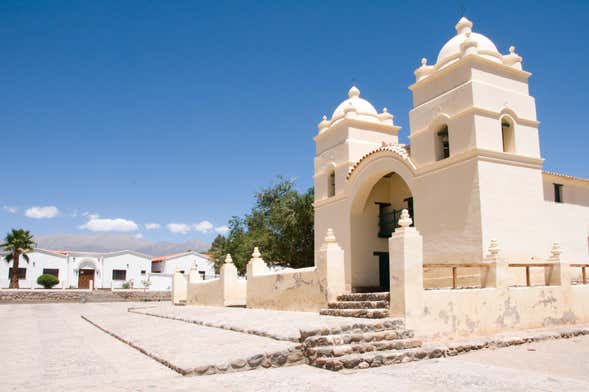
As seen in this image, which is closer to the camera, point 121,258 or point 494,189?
point 494,189

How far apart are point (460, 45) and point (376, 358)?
10.1m

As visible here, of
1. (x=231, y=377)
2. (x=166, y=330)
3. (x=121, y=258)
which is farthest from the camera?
(x=121, y=258)

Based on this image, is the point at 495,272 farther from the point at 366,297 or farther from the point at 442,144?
the point at 442,144

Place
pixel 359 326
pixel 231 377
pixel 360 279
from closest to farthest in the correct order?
pixel 231 377, pixel 359 326, pixel 360 279

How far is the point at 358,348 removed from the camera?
8.32 meters

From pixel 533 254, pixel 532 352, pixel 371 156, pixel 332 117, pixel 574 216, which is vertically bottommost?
pixel 532 352

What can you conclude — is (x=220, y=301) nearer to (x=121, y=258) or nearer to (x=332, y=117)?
(x=332, y=117)

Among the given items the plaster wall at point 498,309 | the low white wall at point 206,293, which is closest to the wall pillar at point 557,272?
the plaster wall at point 498,309

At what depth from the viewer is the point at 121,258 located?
57.2 metres

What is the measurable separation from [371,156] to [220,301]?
8.50 metres

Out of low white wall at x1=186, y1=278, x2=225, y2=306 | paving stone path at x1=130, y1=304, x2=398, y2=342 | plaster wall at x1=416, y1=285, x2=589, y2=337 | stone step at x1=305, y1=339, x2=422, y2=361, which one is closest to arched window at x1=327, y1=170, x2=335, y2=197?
low white wall at x1=186, y1=278, x2=225, y2=306

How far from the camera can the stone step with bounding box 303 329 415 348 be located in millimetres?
8203

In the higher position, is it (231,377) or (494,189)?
(494,189)

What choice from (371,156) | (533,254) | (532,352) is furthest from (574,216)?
(532,352)
